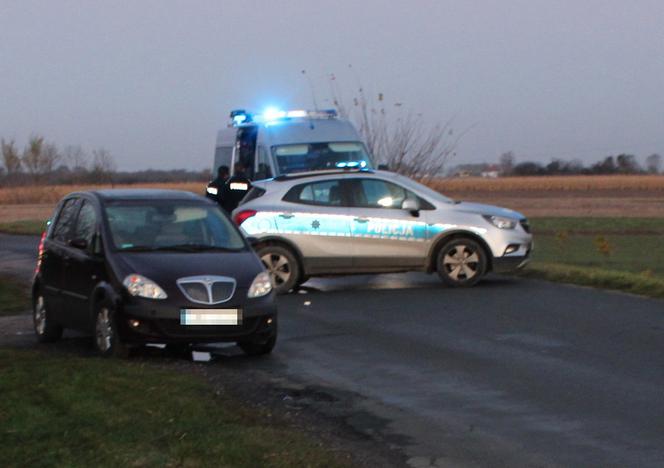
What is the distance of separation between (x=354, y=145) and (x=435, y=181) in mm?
6964

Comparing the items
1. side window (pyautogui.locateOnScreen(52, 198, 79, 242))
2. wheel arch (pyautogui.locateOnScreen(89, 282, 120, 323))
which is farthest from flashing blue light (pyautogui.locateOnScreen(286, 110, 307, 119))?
wheel arch (pyautogui.locateOnScreen(89, 282, 120, 323))

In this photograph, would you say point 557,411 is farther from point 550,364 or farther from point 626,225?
point 626,225

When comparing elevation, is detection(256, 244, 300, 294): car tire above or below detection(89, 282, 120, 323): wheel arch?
below

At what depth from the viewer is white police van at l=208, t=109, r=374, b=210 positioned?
24.0 metres

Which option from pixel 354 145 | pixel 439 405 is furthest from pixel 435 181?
pixel 439 405

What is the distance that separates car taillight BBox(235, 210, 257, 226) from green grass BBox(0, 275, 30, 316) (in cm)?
308

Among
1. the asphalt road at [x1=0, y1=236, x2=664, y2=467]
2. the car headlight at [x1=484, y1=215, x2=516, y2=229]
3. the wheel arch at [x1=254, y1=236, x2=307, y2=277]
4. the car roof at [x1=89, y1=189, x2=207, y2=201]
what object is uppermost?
the car roof at [x1=89, y1=189, x2=207, y2=201]

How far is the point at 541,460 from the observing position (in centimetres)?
761

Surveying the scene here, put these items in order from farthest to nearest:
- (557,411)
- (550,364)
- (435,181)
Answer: (435,181), (550,364), (557,411)

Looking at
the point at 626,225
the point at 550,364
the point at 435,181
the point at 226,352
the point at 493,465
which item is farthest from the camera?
the point at 626,225

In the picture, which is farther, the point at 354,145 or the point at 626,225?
the point at 626,225

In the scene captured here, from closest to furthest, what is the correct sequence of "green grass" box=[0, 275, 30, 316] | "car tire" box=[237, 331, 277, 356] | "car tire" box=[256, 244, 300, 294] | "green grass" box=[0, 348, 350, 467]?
"green grass" box=[0, 348, 350, 467] → "car tire" box=[237, 331, 277, 356] → "green grass" box=[0, 275, 30, 316] → "car tire" box=[256, 244, 300, 294]

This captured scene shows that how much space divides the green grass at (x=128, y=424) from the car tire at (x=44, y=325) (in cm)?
280

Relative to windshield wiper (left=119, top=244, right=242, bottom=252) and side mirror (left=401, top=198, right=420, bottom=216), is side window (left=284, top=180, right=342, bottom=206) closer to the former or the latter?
side mirror (left=401, top=198, right=420, bottom=216)
